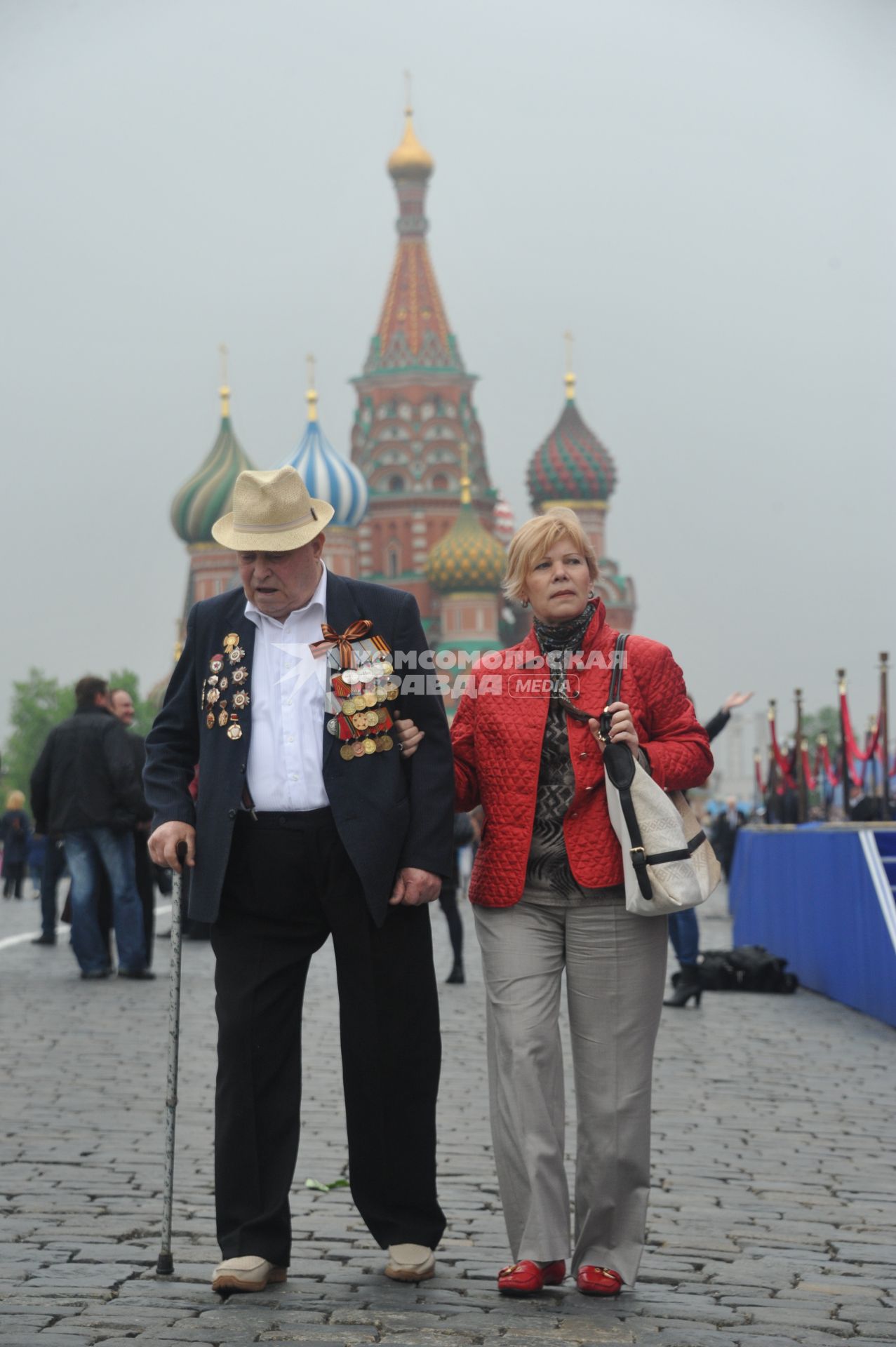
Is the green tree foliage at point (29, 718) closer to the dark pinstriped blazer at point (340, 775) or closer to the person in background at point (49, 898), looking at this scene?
the person in background at point (49, 898)

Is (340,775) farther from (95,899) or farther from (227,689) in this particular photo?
(95,899)

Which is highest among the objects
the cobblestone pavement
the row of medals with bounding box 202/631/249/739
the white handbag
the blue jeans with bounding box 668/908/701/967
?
the row of medals with bounding box 202/631/249/739

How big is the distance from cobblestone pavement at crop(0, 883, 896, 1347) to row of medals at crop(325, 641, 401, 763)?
4.04 feet

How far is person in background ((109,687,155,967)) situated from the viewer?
486 inches

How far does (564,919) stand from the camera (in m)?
4.67

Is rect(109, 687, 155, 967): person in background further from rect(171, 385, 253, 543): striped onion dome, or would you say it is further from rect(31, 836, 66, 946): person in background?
rect(171, 385, 253, 543): striped onion dome

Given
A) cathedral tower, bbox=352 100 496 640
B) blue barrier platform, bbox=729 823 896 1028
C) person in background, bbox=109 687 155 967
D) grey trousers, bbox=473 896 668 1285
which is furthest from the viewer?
cathedral tower, bbox=352 100 496 640

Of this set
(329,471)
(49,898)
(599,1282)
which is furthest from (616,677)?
(329,471)

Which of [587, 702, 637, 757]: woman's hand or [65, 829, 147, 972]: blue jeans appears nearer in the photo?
[587, 702, 637, 757]: woman's hand

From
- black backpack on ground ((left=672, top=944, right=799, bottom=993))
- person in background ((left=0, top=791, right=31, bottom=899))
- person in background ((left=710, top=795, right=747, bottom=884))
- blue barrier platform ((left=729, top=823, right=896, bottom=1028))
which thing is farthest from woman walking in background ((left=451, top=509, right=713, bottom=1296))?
person in background ((left=710, top=795, right=747, bottom=884))

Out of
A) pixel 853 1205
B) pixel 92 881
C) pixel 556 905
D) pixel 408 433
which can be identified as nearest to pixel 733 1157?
pixel 853 1205

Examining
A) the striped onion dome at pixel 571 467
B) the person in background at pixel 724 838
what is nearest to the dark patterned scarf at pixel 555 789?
the person in background at pixel 724 838

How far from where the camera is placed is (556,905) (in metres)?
4.64

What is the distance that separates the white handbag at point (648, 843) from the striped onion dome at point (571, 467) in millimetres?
75844
